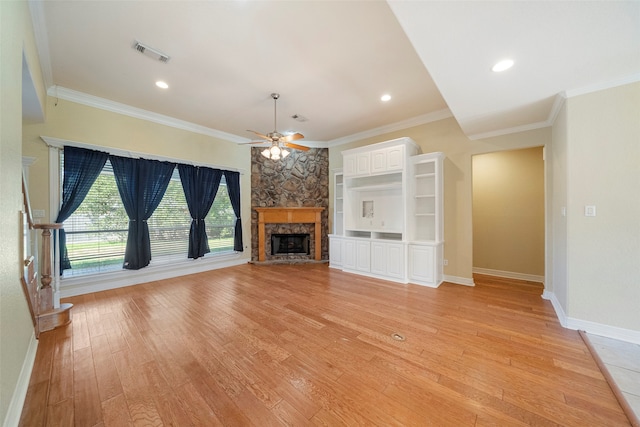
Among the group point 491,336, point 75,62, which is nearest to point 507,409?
point 491,336

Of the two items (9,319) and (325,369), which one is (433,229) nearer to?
(325,369)

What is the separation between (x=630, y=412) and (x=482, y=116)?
3297mm

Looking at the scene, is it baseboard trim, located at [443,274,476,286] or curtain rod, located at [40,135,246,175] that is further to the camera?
baseboard trim, located at [443,274,476,286]

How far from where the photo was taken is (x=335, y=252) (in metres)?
5.42

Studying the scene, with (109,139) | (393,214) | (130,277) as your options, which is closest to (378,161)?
(393,214)

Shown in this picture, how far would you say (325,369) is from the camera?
1908 mm

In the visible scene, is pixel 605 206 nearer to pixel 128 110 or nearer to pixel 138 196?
pixel 138 196

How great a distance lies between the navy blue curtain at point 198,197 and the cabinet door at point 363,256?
11.0 feet

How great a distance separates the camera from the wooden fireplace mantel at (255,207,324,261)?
5.89 meters

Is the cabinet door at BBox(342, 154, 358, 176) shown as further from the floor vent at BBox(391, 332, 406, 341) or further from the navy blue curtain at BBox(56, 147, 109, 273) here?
the navy blue curtain at BBox(56, 147, 109, 273)

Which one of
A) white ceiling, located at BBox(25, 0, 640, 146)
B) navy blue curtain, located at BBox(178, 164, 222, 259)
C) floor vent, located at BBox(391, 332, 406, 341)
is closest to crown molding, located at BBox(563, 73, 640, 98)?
white ceiling, located at BBox(25, 0, 640, 146)

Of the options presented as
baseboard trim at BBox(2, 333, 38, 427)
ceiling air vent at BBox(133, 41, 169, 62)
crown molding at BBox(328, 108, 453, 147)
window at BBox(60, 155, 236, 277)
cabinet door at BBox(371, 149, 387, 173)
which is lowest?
baseboard trim at BBox(2, 333, 38, 427)

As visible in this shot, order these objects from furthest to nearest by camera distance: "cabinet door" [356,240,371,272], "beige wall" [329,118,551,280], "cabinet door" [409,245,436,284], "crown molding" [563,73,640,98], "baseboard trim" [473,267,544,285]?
"cabinet door" [356,240,371,272]
"baseboard trim" [473,267,544,285]
"beige wall" [329,118,551,280]
"cabinet door" [409,245,436,284]
"crown molding" [563,73,640,98]

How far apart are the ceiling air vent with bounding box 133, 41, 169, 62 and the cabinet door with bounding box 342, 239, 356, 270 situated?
424 cm
